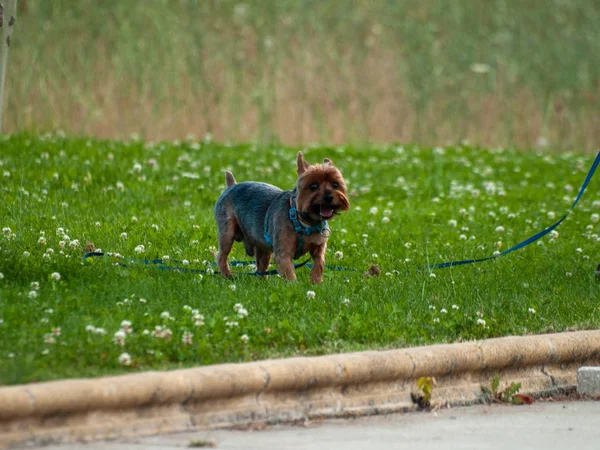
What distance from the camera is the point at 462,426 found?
5.47m

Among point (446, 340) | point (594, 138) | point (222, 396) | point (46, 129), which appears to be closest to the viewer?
point (222, 396)

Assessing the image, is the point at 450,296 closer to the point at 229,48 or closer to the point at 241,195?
the point at 241,195

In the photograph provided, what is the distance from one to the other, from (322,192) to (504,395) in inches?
76.2

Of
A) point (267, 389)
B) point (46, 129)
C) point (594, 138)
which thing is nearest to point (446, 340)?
point (267, 389)

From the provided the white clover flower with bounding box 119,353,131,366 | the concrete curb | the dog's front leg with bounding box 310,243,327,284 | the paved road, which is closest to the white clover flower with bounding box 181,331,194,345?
the white clover flower with bounding box 119,353,131,366

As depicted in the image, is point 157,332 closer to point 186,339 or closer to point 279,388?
point 186,339

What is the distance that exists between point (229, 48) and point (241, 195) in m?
10.2

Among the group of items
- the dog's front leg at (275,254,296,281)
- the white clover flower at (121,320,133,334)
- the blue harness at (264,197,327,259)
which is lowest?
the white clover flower at (121,320,133,334)

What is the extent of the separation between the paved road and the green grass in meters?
0.68

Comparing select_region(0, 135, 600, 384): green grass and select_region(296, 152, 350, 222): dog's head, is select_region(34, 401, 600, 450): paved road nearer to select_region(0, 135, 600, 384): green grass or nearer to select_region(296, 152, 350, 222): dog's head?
select_region(0, 135, 600, 384): green grass

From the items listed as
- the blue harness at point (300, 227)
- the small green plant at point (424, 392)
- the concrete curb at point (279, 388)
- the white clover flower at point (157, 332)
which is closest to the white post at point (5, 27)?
the blue harness at point (300, 227)

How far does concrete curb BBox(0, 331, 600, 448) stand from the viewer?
15.3 ft

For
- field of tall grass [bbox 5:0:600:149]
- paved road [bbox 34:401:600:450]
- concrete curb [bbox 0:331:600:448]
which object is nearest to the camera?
concrete curb [bbox 0:331:600:448]

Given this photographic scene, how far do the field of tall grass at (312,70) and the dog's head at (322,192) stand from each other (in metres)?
9.78
